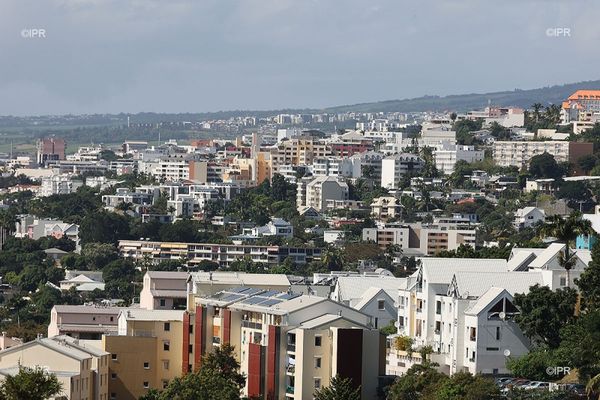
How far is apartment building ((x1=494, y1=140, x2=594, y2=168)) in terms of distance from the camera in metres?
133

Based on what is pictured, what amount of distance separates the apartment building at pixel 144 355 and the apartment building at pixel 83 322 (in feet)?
16.6

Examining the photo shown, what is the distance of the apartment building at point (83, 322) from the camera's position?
59.3 m

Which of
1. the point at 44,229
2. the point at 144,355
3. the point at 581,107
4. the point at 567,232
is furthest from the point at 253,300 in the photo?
the point at 581,107

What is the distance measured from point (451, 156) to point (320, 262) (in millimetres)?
39169

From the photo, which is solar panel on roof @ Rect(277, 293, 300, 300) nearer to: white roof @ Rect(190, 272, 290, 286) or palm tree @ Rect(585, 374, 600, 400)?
white roof @ Rect(190, 272, 290, 286)

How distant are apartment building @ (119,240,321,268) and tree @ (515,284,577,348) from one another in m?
63.3

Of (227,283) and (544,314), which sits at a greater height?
(544,314)

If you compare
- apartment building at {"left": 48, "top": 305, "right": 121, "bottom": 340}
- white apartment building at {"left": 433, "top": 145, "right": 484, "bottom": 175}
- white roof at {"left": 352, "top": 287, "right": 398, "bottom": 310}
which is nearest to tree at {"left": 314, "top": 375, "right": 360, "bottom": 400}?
white roof at {"left": 352, "top": 287, "right": 398, "bottom": 310}

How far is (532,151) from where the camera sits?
137250mm

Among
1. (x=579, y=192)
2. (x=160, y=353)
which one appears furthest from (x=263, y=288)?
(x=579, y=192)

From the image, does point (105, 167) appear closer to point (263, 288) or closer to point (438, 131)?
point (438, 131)

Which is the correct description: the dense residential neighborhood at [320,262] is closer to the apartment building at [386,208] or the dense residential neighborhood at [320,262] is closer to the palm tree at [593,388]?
the apartment building at [386,208]

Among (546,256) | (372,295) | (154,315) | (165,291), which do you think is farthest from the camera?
(165,291)

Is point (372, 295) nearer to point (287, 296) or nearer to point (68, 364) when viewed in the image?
point (287, 296)
